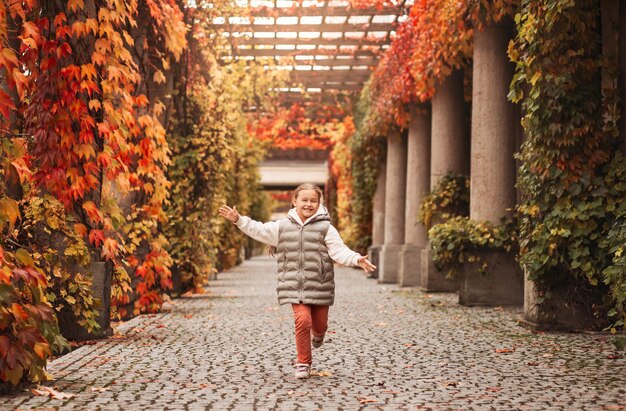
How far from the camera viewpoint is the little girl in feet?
Result: 23.4

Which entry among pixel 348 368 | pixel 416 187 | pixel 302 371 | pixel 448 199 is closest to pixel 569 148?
pixel 348 368

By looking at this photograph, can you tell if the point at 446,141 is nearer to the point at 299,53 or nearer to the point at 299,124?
the point at 299,53

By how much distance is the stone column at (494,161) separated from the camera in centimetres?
1357

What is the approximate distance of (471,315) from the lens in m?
12.3

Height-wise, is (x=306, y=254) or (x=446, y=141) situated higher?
(x=446, y=141)

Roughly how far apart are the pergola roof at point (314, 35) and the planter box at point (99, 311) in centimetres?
908

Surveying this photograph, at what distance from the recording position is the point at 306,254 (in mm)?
7203

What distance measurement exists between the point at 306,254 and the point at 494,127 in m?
7.05

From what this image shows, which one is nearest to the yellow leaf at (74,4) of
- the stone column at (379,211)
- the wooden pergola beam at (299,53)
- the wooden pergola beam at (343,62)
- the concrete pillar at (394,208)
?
the wooden pergola beam at (299,53)

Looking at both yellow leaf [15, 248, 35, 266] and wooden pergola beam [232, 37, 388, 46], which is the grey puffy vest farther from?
wooden pergola beam [232, 37, 388, 46]

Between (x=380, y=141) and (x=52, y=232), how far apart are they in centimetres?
1728

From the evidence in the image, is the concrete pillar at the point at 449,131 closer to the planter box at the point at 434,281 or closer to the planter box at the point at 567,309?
the planter box at the point at 434,281

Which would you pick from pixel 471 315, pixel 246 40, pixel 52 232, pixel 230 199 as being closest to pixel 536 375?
pixel 52 232

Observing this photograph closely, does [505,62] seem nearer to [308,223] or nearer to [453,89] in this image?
[453,89]
